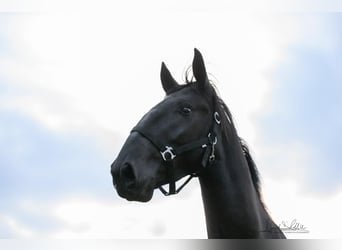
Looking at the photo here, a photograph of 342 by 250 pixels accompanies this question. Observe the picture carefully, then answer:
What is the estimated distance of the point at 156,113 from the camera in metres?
2.71

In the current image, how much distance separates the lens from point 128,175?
241cm

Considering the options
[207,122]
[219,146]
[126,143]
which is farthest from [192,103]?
[126,143]

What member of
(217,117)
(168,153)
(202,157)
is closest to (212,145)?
(202,157)

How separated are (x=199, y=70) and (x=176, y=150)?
2.25 ft

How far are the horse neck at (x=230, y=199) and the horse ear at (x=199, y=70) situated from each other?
0.48 m

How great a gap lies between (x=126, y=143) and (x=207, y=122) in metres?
0.66

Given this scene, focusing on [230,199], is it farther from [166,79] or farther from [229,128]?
[166,79]

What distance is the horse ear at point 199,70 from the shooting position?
296 cm

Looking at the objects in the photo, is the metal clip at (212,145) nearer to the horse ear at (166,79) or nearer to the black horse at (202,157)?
the black horse at (202,157)

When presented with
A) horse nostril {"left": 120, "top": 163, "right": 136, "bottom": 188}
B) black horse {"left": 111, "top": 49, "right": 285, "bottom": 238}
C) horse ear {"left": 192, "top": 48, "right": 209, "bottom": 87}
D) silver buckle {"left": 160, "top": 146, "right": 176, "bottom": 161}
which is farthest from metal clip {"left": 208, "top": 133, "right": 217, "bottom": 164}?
horse nostril {"left": 120, "top": 163, "right": 136, "bottom": 188}

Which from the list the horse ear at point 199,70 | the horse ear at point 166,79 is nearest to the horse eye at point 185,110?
the horse ear at point 199,70

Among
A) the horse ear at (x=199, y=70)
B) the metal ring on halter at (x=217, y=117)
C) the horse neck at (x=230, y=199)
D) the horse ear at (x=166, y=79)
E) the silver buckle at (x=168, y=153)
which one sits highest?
the horse ear at (x=166, y=79)

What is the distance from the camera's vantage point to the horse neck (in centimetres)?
271

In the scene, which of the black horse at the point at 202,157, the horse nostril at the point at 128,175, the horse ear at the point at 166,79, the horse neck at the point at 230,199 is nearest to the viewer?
the horse nostril at the point at 128,175
